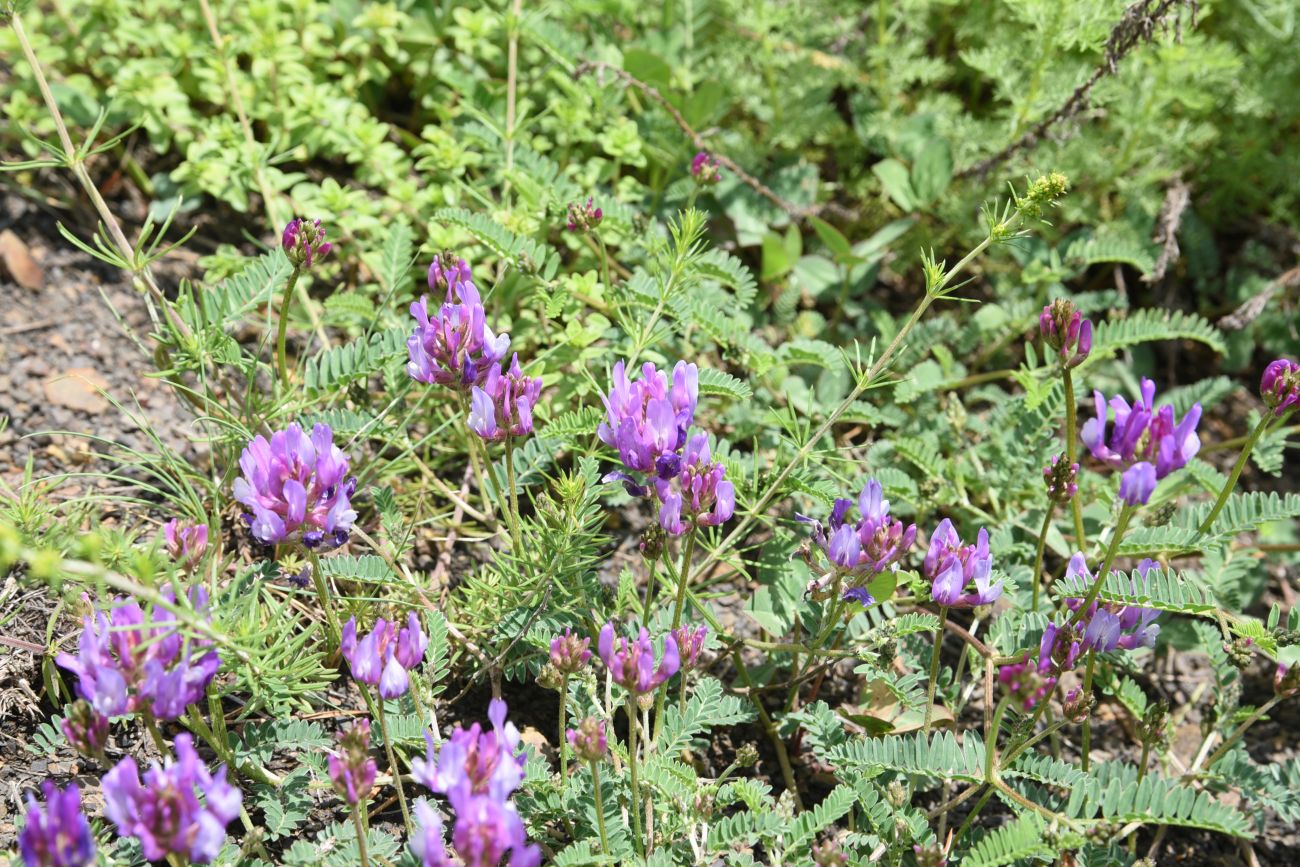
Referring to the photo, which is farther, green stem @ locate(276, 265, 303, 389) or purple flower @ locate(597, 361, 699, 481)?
green stem @ locate(276, 265, 303, 389)

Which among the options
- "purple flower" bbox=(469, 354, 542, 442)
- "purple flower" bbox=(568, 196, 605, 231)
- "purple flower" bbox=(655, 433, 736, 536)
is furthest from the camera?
"purple flower" bbox=(568, 196, 605, 231)

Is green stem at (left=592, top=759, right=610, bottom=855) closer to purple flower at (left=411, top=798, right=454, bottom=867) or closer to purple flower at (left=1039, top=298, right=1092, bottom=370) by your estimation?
purple flower at (left=411, top=798, right=454, bottom=867)

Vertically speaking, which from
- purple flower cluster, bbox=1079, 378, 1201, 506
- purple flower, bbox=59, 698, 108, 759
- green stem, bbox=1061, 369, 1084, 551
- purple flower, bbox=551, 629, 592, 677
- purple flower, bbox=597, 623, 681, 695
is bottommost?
purple flower, bbox=59, 698, 108, 759

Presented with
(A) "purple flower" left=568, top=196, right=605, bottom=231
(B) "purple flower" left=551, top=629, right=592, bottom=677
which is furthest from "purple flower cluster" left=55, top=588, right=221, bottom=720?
(A) "purple flower" left=568, top=196, right=605, bottom=231

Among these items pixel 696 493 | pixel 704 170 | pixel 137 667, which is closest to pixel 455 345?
pixel 696 493

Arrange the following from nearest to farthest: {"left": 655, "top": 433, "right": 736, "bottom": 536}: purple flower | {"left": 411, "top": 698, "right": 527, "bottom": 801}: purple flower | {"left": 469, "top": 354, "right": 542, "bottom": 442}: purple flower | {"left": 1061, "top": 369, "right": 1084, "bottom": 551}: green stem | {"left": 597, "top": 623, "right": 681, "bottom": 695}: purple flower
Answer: {"left": 411, "top": 698, "right": 527, "bottom": 801}: purple flower → {"left": 597, "top": 623, "right": 681, "bottom": 695}: purple flower → {"left": 655, "top": 433, "right": 736, "bottom": 536}: purple flower → {"left": 469, "top": 354, "right": 542, "bottom": 442}: purple flower → {"left": 1061, "top": 369, "right": 1084, "bottom": 551}: green stem

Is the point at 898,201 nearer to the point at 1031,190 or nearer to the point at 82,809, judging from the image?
the point at 1031,190

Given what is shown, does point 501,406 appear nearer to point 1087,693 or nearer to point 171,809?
point 171,809
